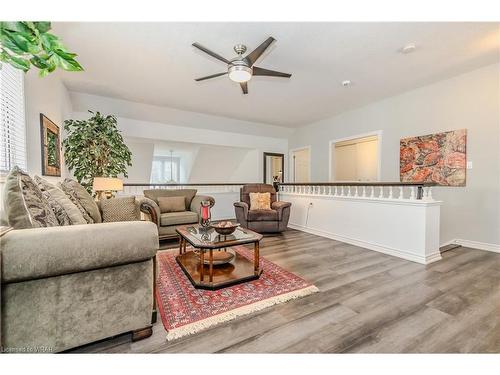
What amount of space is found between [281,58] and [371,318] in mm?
2948

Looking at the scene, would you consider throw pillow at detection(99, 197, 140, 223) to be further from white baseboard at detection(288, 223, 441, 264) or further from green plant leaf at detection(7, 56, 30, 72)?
white baseboard at detection(288, 223, 441, 264)

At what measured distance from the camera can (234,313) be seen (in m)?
1.64

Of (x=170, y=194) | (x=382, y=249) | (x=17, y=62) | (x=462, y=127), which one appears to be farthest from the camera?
(x=170, y=194)

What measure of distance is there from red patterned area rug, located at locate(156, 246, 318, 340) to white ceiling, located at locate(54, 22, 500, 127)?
2.56 meters

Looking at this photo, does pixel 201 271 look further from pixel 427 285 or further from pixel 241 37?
pixel 241 37

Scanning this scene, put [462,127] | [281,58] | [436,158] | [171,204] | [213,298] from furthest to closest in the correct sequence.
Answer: [171,204]
[436,158]
[462,127]
[281,58]
[213,298]

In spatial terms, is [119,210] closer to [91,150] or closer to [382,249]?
[91,150]

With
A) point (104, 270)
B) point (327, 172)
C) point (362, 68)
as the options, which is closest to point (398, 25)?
point (362, 68)

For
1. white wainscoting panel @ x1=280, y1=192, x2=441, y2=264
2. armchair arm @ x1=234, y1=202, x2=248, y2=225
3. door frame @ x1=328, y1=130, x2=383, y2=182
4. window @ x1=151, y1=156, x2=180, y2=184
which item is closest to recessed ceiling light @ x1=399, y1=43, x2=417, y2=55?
white wainscoting panel @ x1=280, y1=192, x2=441, y2=264

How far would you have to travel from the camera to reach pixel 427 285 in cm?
212

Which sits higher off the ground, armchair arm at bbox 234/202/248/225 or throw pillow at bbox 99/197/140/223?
throw pillow at bbox 99/197/140/223

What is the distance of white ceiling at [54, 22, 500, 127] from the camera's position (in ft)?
7.62

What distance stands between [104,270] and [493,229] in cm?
467

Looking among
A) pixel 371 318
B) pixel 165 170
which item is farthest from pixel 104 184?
pixel 165 170
